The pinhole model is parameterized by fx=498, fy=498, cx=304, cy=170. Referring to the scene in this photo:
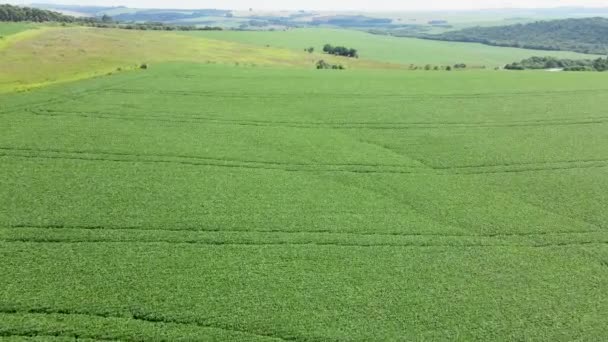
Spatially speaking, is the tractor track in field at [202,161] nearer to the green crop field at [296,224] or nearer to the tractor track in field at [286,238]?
the green crop field at [296,224]

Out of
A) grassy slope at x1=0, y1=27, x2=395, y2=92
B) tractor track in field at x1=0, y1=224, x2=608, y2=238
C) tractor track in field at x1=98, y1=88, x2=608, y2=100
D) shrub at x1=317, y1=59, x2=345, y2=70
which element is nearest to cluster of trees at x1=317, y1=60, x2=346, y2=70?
shrub at x1=317, y1=59, x2=345, y2=70

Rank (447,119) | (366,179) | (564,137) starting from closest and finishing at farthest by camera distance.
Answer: (366,179) → (564,137) → (447,119)

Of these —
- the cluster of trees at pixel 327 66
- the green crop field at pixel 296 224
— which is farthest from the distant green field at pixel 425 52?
the green crop field at pixel 296 224

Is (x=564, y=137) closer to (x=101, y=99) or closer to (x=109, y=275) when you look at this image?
(x=109, y=275)

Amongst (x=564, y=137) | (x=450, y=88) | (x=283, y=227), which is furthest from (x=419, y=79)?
(x=283, y=227)

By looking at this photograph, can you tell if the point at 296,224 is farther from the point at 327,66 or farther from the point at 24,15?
the point at 24,15

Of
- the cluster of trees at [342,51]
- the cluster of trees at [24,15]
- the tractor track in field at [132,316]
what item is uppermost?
the cluster of trees at [24,15]
